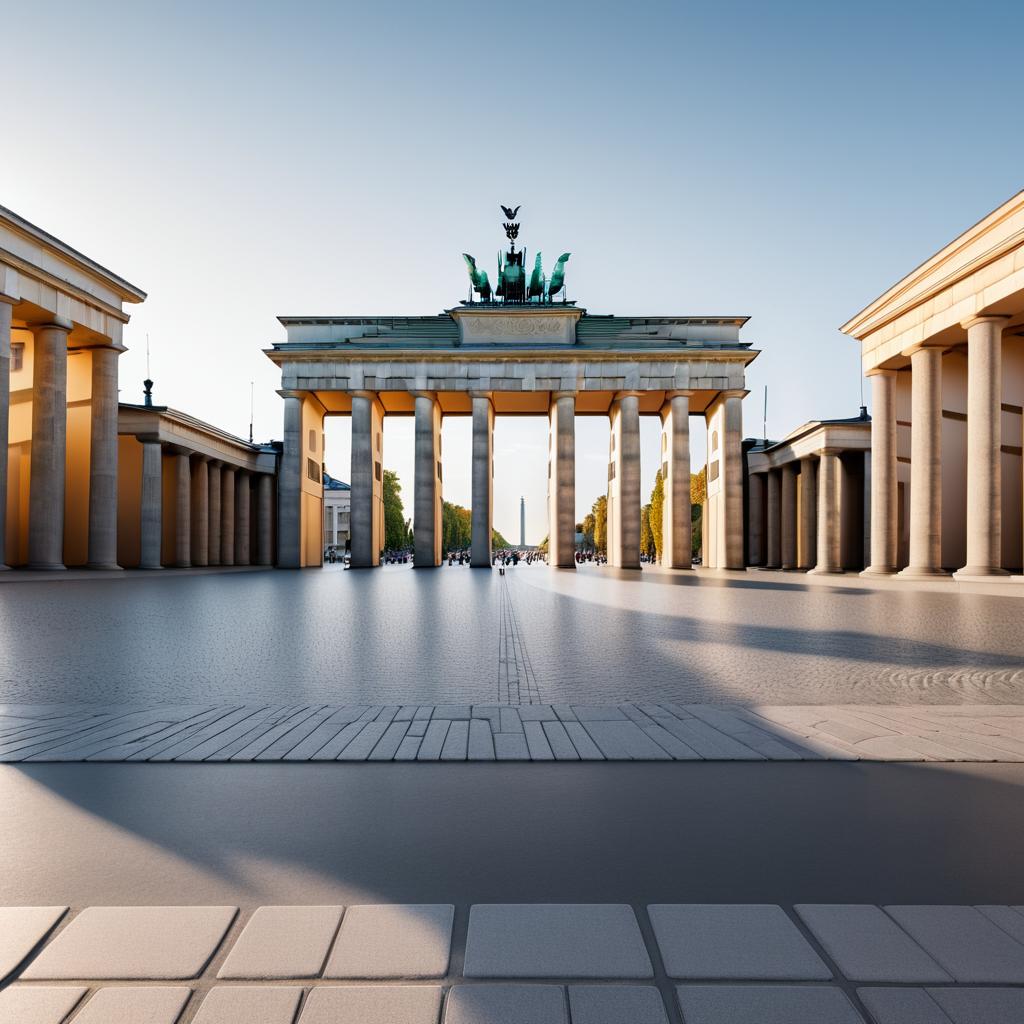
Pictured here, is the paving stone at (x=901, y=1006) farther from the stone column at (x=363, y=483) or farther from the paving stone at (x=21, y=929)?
the stone column at (x=363, y=483)

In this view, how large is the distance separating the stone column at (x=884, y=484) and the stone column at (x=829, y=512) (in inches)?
360

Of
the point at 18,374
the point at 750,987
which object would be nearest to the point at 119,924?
the point at 750,987

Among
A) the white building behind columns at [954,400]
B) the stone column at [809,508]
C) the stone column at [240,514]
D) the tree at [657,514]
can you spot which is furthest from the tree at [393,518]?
the white building behind columns at [954,400]

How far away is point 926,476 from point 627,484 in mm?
20724

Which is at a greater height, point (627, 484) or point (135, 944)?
point (627, 484)

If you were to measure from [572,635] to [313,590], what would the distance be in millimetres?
15862

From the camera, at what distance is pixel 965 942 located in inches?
113

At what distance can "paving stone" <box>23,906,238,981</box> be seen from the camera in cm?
267

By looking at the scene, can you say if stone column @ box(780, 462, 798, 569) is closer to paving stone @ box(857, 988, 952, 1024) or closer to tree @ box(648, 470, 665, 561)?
tree @ box(648, 470, 665, 561)

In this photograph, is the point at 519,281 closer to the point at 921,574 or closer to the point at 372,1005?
the point at 921,574

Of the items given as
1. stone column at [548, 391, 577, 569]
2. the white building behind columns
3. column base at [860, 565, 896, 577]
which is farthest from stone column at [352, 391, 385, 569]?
column base at [860, 565, 896, 577]

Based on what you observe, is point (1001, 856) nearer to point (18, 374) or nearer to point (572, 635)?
point (572, 635)

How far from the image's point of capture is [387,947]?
110 inches

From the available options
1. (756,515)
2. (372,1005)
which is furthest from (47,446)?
(756,515)
